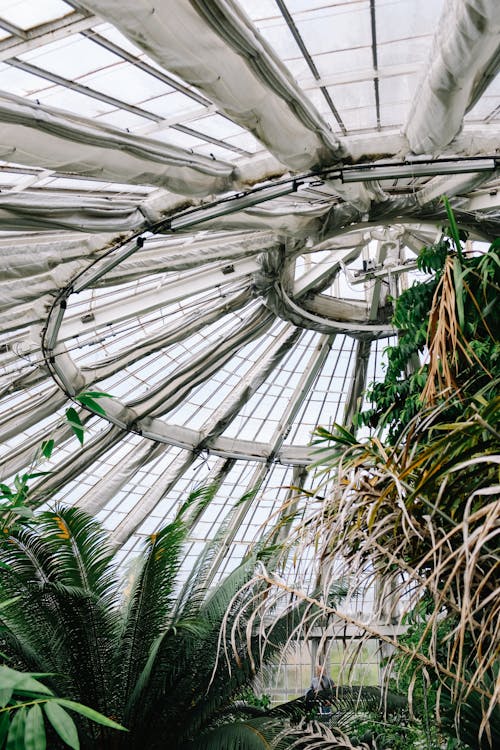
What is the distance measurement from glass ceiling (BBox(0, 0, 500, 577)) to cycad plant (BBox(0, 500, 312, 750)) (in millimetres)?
2038

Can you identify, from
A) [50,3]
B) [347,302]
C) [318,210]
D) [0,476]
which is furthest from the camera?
[347,302]

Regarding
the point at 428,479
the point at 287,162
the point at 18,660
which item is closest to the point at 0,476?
the point at 18,660

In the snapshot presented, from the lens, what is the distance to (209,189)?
5.83 metres

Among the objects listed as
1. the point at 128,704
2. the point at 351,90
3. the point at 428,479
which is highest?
the point at 351,90

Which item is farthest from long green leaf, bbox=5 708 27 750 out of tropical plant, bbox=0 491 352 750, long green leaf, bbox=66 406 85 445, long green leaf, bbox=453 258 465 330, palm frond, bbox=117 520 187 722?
palm frond, bbox=117 520 187 722

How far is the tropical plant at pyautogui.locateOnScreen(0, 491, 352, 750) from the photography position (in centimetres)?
618

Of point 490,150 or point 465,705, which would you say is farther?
point 490,150

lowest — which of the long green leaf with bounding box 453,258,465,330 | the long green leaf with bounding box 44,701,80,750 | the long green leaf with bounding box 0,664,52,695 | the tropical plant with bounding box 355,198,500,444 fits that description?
the long green leaf with bounding box 44,701,80,750

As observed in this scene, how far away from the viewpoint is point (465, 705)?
346 centimetres

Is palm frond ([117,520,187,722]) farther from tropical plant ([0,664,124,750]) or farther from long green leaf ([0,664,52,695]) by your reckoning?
long green leaf ([0,664,52,695])

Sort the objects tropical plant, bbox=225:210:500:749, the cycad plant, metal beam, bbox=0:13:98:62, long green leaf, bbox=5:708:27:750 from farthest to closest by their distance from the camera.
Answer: the cycad plant
metal beam, bbox=0:13:98:62
tropical plant, bbox=225:210:500:749
long green leaf, bbox=5:708:27:750

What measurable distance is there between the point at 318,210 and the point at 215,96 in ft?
12.2

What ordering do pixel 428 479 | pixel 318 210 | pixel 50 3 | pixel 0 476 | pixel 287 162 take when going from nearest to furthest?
pixel 428 479 → pixel 50 3 → pixel 287 162 → pixel 318 210 → pixel 0 476

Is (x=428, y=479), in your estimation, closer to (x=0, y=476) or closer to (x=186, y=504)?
(x=186, y=504)
